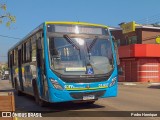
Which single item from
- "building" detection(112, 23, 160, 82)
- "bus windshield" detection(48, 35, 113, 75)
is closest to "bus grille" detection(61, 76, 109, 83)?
"bus windshield" detection(48, 35, 113, 75)

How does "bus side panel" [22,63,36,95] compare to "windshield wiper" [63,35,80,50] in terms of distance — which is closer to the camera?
"windshield wiper" [63,35,80,50]

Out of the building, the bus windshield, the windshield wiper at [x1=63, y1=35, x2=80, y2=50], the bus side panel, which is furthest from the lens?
the building

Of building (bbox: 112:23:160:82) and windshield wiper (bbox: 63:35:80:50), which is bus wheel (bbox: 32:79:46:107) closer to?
windshield wiper (bbox: 63:35:80:50)

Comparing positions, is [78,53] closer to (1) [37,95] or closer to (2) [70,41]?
(2) [70,41]

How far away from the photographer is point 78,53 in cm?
1241

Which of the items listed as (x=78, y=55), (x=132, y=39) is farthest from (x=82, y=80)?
(x=132, y=39)

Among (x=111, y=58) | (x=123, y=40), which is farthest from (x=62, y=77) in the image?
(x=123, y=40)

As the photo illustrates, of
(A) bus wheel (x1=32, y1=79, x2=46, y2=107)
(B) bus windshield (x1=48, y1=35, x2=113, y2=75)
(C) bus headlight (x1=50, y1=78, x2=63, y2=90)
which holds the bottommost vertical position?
(A) bus wheel (x1=32, y1=79, x2=46, y2=107)

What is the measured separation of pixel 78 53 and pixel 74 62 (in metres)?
0.39

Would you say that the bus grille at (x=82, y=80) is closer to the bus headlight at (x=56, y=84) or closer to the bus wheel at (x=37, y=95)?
the bus headlight at (x=56, y=84)

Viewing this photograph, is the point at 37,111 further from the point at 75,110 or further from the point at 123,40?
the point at 123,40

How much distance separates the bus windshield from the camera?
39.7 feet

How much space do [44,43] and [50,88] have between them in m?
1.56

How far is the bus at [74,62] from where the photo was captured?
39.3 feet
